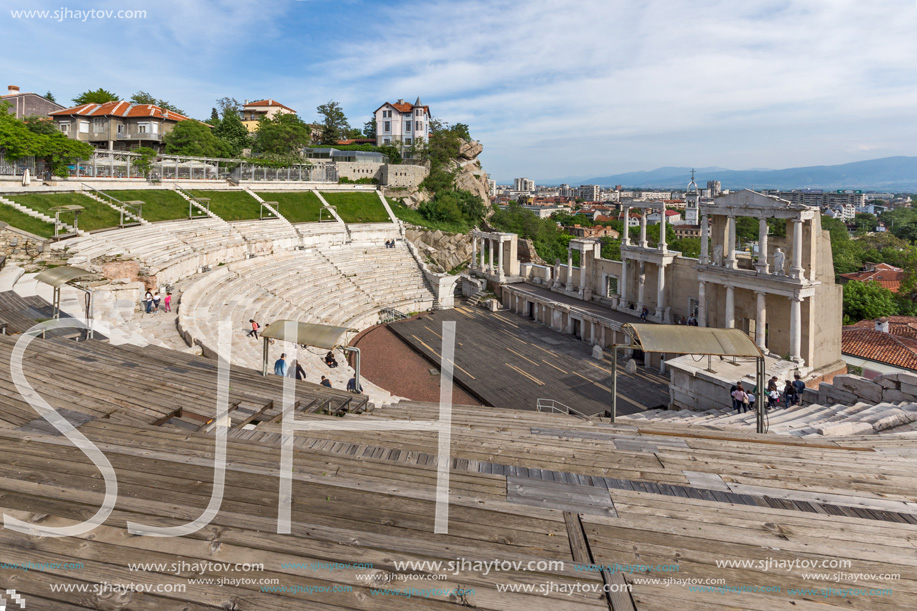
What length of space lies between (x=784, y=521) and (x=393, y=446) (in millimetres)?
3907

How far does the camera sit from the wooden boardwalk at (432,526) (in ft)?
9.09

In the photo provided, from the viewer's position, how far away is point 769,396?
16.3 meters

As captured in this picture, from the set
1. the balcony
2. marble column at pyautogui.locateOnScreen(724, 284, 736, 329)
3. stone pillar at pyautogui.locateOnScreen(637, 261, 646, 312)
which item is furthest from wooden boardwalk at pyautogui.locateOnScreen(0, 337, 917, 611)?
the balcony

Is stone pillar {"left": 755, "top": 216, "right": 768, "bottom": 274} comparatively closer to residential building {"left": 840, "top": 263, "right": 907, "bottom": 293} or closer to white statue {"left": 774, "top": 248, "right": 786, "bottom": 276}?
white statue {"left": 774, "top": 248, "right": 786, "bottom": 276}

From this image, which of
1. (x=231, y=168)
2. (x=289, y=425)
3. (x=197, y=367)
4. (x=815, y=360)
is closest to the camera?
(x=289, y=425)

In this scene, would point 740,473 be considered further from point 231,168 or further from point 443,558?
point 231,168

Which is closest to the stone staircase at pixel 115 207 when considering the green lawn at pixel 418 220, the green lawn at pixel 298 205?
the green lawn at pixel 298 205

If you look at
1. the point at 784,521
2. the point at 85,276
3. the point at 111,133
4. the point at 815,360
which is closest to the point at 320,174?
the point at 111,133

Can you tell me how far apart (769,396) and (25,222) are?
112 feet

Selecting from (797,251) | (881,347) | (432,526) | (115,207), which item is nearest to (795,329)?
(797,251)

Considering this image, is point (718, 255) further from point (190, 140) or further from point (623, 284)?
point (190, 140)

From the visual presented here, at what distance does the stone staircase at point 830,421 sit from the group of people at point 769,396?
142cm

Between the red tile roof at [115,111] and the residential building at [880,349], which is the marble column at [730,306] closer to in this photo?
the residential building at [880,349]

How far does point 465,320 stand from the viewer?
35.0 m
